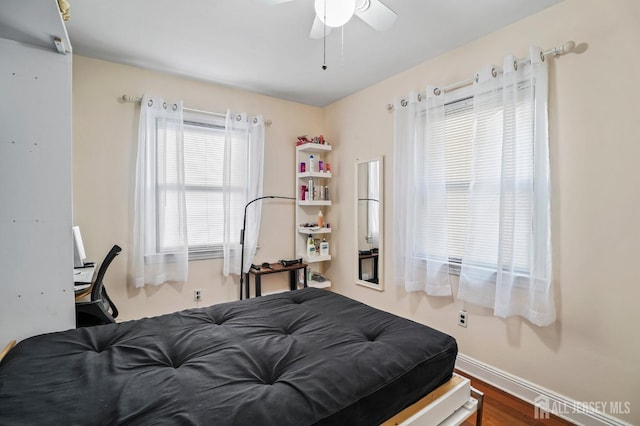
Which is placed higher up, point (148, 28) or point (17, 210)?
point (148, 28)

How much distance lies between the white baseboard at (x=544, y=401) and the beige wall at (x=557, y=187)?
0.04 metres

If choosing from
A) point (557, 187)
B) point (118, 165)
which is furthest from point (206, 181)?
point (557, 187)

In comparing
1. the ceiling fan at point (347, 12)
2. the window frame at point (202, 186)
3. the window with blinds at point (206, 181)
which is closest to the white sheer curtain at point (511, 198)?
the ceiling fan at point (347, 12)

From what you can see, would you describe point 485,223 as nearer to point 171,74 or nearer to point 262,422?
point 262,422

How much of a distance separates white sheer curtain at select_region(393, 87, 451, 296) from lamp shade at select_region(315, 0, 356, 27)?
1271mm

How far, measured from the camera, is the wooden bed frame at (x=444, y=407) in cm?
111

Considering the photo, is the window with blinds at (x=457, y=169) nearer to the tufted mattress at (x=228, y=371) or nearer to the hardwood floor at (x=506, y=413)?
the hardwood floor at (x=506, y=413)

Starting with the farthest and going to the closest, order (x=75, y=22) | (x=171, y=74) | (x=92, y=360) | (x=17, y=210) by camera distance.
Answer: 1. (x=171, y=74)
2. (x=75, y=22)
3. (x=17, y=210)
4. (x=92, y=360)

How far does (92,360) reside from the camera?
1.06m

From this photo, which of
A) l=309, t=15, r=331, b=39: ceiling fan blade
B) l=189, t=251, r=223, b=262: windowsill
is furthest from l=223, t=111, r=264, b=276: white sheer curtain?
l=309, t=15, r=331, b=39: ceiling fan blade

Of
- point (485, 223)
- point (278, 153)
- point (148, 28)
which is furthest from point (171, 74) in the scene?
point (485, 223)

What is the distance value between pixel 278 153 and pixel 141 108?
1.39 metres

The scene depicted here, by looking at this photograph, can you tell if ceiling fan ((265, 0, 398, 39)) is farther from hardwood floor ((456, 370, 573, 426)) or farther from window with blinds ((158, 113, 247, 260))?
hardwood floor ((456, 370, 573, 426))

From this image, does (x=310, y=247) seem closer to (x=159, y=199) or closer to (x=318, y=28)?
(x=159, y=199)
